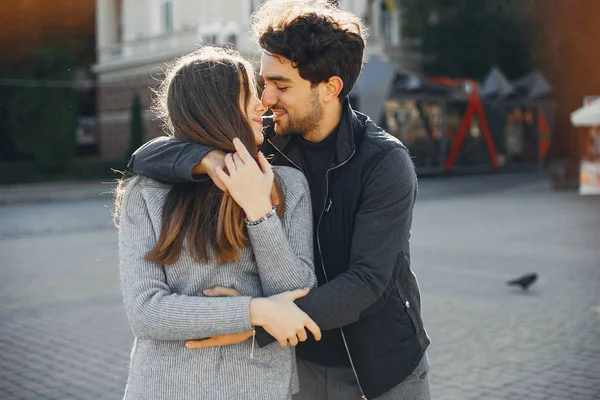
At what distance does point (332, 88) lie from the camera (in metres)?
2.10

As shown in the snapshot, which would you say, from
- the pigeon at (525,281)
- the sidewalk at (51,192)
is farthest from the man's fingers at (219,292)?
the sidewalk at (51,192)

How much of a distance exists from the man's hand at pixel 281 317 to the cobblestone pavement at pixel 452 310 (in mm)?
3233

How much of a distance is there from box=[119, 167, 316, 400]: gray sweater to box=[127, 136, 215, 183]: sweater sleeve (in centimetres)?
4

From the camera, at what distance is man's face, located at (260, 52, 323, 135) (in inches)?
80.9

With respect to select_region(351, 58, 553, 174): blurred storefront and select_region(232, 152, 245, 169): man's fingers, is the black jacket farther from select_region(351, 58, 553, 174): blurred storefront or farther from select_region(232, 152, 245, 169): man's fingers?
select_region(351, 58, 553, 174): blurred storefront

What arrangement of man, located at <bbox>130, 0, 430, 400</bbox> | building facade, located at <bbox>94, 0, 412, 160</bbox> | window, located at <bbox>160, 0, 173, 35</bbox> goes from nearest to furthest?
man, located at <bbox>130, 0, 430, 400</bbox> < building facade, located at <bbox>94, 0, 412, 160</bbox> < window, located at <bbox>160, 0, 173, 35</bbox>

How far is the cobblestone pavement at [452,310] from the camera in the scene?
16.7ft

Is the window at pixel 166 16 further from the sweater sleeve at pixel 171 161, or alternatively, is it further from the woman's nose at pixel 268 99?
the sweater sleeve at pixel 171 161

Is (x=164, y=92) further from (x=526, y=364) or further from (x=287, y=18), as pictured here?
(x=526, y=364)

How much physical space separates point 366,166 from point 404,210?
152 mm

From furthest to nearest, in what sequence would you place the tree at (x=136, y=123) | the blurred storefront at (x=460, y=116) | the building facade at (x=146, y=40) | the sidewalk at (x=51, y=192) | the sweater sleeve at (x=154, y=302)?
the building facade at (x=146, y=40) → the tree at (x=136, y=123) → the blurred storefront at (x=460, y=116) → the sidewalk at (x=51, y=192) → the sweater sleeve at (x=154, y=302)

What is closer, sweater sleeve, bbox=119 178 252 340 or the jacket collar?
sweater sleeve, bbox=119 178 252 340

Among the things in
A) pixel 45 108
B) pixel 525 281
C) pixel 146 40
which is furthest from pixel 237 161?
pixel 146 40

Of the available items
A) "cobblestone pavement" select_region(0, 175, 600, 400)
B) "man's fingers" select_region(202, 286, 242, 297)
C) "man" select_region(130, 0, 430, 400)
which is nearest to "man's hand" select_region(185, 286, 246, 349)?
"man's fingers" select_region(202, 286, 242, 297)
